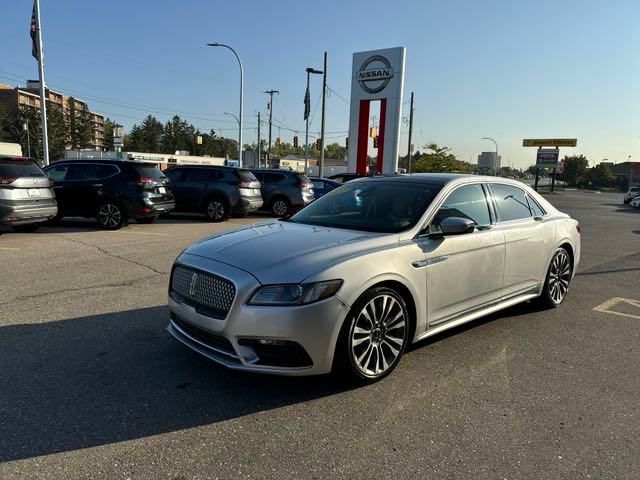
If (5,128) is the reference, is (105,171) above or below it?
below

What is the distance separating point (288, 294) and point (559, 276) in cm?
411

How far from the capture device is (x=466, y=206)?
4707mm

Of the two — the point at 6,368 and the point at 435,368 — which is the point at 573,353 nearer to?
the point at 435,368

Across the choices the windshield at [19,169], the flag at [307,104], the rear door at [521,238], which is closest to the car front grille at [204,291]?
the rear door at [521,238]

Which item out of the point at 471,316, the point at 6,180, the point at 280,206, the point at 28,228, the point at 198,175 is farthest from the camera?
the point at 280,206

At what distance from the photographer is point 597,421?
10.8 ft

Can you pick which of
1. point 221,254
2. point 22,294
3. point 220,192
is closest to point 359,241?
point 221,254

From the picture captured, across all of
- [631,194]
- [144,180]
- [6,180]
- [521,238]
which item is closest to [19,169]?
[6,180]

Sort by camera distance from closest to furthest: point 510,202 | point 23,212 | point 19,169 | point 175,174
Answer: point 510,202 < point 23,212 < point 19,169 < point 175,174

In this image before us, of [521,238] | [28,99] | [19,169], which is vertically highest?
[28,99]

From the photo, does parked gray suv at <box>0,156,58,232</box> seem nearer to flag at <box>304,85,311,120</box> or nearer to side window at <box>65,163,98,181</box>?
side window at <box>65,163,98,181</box>

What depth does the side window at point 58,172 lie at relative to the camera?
12102mm

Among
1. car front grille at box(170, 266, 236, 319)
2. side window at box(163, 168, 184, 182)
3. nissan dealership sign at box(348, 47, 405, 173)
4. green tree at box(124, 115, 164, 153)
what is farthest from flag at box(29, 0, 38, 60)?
green tree at box(124, 115, 164, 153)

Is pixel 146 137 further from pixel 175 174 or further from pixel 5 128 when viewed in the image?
pixel 175 174
